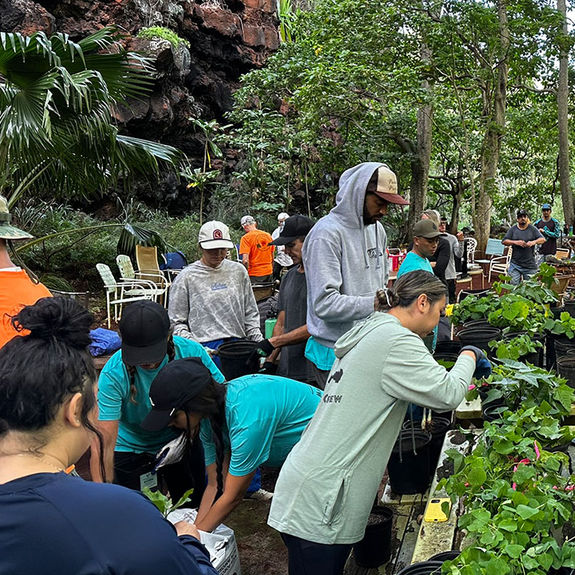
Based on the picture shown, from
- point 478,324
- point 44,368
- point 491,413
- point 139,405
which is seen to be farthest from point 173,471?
point 478,324

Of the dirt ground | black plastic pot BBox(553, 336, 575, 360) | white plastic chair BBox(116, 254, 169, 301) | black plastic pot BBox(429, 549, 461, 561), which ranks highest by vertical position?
black plastic pot BBox(429, 549, 461, 561)

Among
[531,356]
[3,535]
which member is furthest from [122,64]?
[3,535]

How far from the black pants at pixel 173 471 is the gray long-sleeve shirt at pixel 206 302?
42.2 inches

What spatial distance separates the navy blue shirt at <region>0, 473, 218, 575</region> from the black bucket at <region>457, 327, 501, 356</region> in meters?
3.55

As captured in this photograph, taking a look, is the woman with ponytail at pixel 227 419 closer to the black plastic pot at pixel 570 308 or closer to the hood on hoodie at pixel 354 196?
the hood on hoodie at pixel 354 196

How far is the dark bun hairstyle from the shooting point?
1.24 m

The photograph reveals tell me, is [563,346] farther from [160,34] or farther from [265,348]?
[160,34]

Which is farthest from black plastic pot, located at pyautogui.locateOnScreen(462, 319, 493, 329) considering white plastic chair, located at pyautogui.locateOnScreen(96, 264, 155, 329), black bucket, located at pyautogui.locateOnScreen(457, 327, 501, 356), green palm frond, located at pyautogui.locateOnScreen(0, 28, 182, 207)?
white plastic chair, located at pyautogui.locateOnScreen(96, 264, 155, 329)

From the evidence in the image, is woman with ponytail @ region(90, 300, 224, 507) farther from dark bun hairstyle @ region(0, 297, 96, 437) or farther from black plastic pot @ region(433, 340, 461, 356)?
black plastic pot @ region(433, 340, 461, 356)

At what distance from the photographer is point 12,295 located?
8.21 ft

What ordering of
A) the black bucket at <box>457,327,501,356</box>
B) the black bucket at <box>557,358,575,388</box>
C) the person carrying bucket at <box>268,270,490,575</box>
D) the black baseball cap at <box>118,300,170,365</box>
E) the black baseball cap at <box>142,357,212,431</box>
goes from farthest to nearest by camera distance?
the black bucket at <box>457,327,501,356</box> < the black bucket at <box>557,358,575,388</box> < the black baseball cap at <box>118,300,170,365</box> < the black baseball cap at <box>142,357,212,431</box> < the person carrying bucket at <box>268,270,490,575</box>

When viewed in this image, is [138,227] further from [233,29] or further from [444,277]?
[233,29]

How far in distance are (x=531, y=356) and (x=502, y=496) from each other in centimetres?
228

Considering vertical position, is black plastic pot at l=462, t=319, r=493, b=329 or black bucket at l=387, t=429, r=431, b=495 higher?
black plastic pot at l=462, t=319, r=493, b=329
